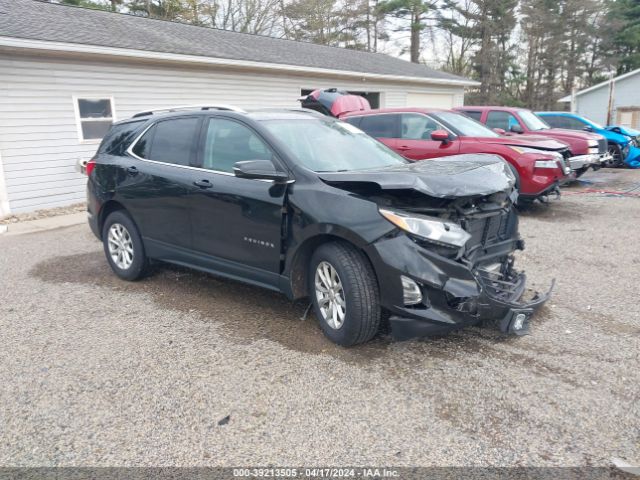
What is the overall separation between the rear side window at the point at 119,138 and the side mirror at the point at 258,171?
2.13 meters

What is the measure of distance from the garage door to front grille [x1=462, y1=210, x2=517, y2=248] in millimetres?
16313

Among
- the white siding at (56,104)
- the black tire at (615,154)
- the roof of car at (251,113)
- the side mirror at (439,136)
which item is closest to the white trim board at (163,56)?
the white siding at (56,104)

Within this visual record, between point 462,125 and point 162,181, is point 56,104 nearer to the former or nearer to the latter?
point 162,181

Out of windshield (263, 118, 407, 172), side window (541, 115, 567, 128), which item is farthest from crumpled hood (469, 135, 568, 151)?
side window (541, 115, 567, 128)

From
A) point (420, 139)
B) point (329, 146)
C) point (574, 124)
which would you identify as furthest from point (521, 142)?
point (574, 124)

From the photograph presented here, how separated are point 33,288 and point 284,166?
3.36m

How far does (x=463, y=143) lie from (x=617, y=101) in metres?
24.9

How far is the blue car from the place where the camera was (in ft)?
46.9

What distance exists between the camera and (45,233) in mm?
8445

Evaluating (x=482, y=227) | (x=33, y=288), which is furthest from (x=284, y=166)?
(x=33, y=288)

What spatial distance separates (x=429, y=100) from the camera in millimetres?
20812

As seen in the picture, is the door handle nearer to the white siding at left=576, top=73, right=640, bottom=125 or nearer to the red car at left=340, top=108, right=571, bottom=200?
A: the red car at left=340, top=108, right=571, bottom=200

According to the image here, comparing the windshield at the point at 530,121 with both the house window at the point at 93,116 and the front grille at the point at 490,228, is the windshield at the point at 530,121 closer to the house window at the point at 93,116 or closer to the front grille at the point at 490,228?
the front grille at the point at 490,228

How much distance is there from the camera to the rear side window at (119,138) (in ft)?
17.6
